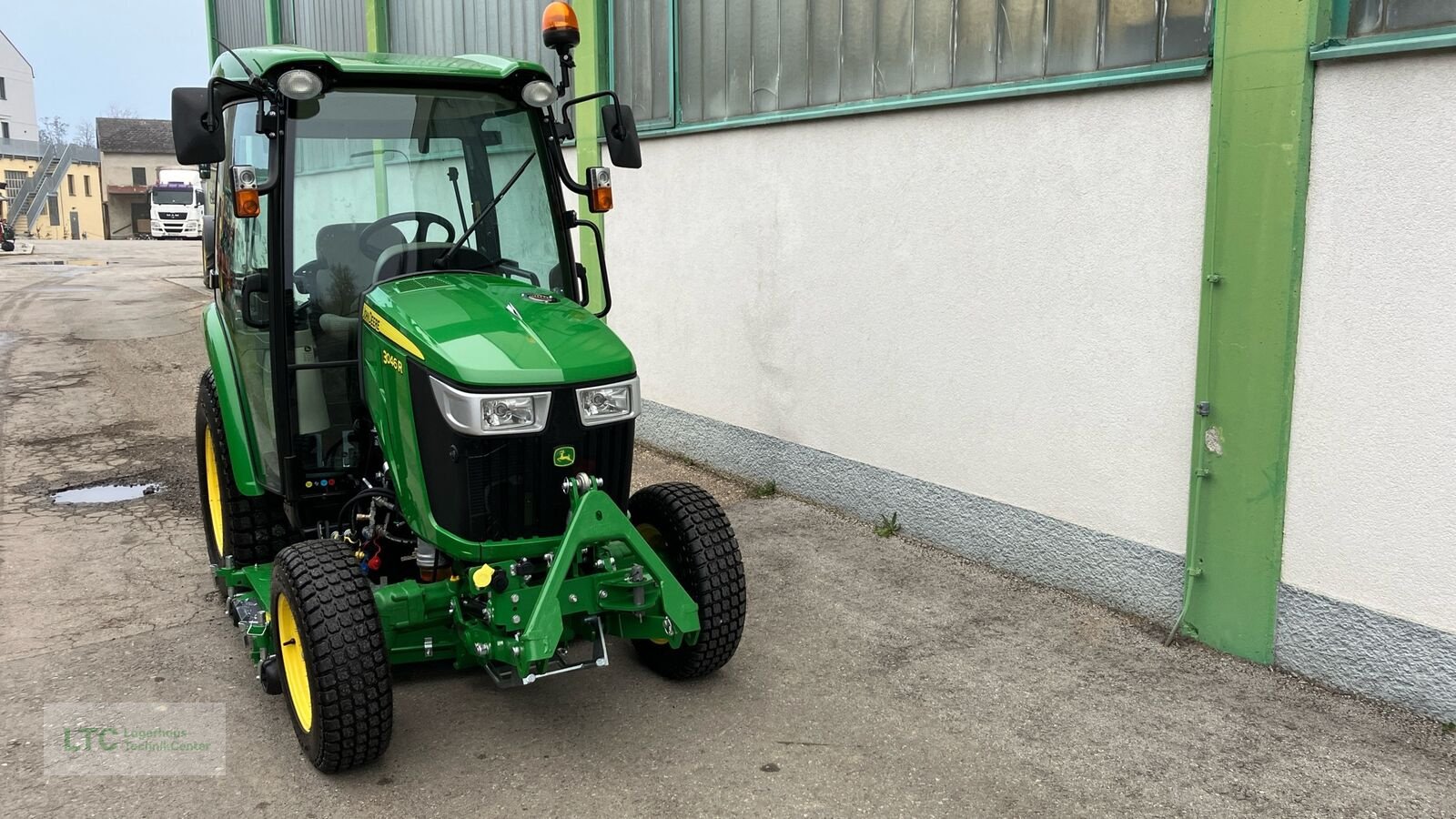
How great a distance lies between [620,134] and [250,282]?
1.39 m

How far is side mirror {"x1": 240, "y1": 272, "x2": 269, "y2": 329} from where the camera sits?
384 centimetres

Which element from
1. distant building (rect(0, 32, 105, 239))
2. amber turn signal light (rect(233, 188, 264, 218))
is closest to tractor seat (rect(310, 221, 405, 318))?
amber turn signal light (rect(233, 188, 264, 218))

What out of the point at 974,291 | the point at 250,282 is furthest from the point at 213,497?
the point at 974,291

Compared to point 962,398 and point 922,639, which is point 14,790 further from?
point 962,398

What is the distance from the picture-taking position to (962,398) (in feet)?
17.4

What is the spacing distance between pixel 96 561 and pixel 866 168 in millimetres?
4231

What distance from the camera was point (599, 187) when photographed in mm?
4305

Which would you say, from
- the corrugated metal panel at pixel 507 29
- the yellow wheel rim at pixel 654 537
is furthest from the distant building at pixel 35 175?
the yellow wheel rim at pixel 654 537

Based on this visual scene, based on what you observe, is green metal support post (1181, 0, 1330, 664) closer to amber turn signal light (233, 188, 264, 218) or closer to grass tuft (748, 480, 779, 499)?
grass tuft (748, 480, 779, 499)

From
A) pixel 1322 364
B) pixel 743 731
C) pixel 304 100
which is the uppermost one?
pixel 304 100

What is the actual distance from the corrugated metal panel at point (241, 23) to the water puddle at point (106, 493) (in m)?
10.4

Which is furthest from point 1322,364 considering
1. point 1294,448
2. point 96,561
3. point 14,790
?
point 96,561

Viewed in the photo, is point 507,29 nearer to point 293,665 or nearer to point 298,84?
point 298,84

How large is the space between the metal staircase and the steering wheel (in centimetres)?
4696
